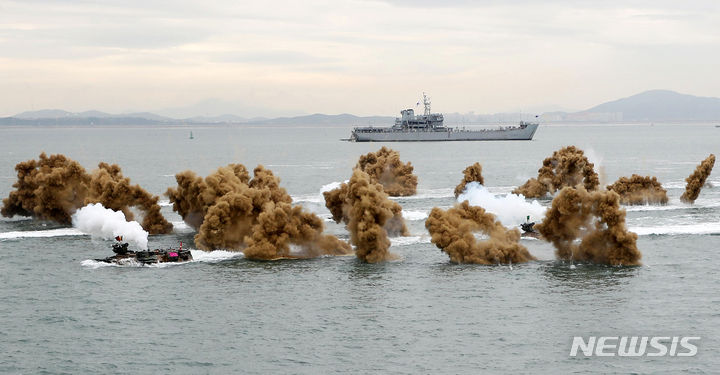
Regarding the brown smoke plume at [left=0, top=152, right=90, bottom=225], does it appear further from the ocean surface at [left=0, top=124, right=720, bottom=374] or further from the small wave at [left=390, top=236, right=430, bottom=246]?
the small wave at [left=390, top=236, right=430, bottom=246]

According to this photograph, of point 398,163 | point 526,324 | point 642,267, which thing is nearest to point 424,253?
point 642,267

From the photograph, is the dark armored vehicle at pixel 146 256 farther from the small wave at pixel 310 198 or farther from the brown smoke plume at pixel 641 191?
the brown smoke plume at pixel 641 191

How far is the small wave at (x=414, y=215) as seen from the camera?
99688mm

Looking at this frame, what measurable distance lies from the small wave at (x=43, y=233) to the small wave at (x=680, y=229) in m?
58.3

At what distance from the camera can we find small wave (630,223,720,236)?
85681mm

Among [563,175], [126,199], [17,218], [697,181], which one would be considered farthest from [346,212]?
[697,181]

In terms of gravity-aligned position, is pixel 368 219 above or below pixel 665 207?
above

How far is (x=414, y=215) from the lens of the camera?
102 meters

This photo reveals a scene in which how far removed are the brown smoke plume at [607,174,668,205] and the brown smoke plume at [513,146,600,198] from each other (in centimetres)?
535

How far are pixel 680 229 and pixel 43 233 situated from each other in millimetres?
67098

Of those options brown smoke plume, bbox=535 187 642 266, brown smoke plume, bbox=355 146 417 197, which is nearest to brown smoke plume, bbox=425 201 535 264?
brown smoke plume, bbox=535 187 642 266

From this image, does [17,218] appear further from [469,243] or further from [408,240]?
[469,243]

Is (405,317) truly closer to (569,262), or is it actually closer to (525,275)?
(525,275)

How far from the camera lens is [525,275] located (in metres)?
66.7
